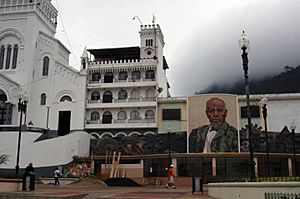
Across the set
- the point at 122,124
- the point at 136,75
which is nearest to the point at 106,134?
the point at 122,124

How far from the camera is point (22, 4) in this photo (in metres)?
51.0

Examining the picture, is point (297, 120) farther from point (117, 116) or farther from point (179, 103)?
point (117, 116)

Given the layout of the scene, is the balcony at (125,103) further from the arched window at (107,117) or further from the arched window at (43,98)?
the arched window at (43,98)

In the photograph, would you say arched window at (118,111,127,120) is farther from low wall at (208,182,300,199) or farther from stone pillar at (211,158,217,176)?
low wall at (208,182,300,199)

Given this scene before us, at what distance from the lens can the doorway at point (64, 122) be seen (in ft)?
160

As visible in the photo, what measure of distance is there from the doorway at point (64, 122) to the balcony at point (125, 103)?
3.09 m

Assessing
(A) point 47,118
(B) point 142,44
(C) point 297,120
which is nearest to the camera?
(C) point 297,120

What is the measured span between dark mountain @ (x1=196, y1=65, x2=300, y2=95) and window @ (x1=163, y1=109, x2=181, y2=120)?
2921cm

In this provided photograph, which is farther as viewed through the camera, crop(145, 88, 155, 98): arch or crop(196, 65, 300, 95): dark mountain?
crop(196, 65, 300, 95): dark mountain

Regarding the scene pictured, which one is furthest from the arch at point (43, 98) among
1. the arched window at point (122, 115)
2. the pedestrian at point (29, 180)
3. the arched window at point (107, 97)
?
the pedestrian at point (29, 180)

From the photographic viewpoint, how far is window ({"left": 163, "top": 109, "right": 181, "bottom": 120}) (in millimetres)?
47219

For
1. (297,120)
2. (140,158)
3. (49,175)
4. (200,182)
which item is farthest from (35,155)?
(297,120)

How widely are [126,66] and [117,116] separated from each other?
7.22m

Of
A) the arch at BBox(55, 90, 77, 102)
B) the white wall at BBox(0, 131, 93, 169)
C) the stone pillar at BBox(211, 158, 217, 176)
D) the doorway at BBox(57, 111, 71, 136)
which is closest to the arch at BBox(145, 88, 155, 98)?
the arch at BBox(55, 90, 77, 102)
